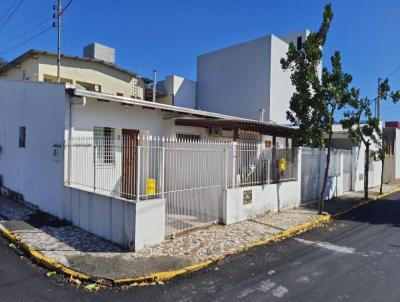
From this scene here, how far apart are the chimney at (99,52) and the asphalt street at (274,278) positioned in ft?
56.5

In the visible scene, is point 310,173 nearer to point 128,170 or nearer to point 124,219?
point 128,170

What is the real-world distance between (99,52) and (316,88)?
16.7 m

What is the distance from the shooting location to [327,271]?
5418 millimetres

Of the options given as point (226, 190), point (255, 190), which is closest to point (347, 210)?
point (255, 190)

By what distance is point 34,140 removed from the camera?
9461 mm

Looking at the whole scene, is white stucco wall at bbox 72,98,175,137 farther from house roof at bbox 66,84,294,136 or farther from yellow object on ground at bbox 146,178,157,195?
yellow object on ground at bbox 146,178,157,195

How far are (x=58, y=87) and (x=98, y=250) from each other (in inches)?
189

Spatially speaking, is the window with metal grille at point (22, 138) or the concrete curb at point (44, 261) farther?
the window with metal grille at point (22, 138)

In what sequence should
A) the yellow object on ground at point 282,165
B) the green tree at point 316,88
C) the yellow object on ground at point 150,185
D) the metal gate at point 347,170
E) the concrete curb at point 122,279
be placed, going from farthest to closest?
the metal gate at point 347,170 → the yellow object on ground at point 282,165 → the green tree at point 316,88 → the yellow object on ground at point 150,185 → the concrete curb at point 122,279

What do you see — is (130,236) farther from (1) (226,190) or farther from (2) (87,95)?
(2) (87,95)

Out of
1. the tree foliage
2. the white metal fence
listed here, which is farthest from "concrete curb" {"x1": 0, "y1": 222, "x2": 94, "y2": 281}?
the tree foliage

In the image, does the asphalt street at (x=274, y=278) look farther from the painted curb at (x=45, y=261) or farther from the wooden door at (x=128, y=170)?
the wooden door at (x=128, y=170)

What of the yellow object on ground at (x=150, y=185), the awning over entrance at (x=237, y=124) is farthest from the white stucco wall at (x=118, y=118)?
the yellow object on ground at (x=150, y=185)

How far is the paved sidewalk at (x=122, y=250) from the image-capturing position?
17.4 ft
